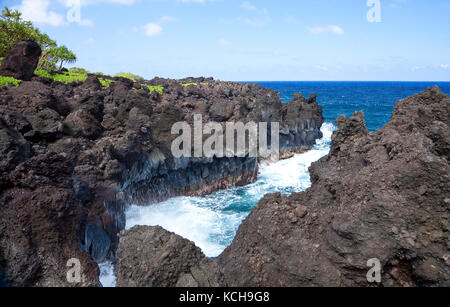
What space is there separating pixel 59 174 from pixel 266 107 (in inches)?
760

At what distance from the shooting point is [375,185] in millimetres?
5426

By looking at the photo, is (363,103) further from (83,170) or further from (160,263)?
(160,263)

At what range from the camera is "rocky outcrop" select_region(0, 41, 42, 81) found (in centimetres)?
1781

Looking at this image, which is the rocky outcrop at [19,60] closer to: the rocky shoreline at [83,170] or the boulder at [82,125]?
the rocky shoreline at [83,170]

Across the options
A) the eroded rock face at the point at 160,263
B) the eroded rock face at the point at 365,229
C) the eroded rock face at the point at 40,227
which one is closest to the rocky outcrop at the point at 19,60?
the eroded rock face at the point at 40,227

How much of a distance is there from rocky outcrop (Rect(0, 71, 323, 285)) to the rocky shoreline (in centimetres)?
3

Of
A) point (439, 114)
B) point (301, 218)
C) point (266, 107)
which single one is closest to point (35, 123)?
point (301, 218)

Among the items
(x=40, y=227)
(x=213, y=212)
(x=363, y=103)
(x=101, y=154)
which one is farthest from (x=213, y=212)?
(x=363, y=103)

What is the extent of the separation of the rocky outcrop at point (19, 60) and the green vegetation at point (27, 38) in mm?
5181

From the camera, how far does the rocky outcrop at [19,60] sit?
17.8 m

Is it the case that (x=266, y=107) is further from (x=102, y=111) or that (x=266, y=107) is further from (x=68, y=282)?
(x=68, y=282)

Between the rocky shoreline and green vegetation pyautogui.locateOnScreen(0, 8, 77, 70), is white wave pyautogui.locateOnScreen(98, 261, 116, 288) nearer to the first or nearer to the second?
the rocky shoreline

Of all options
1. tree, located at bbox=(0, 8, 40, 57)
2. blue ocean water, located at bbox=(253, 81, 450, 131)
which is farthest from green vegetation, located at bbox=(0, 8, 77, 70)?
blue ocean water, located at bbox=(253, 81, 450, 131)

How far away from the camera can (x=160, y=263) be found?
15.0 ft
